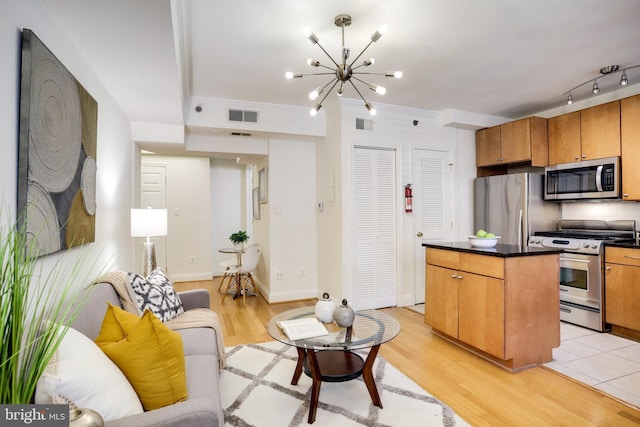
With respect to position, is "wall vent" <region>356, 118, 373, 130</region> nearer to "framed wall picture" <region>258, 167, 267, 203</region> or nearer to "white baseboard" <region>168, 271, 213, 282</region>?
"framed wall picture" <region>258, 167, 267, 203</region>

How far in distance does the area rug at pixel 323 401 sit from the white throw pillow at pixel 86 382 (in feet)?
3.21

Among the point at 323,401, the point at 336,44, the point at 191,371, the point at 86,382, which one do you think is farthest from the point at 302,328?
the point at 336,44

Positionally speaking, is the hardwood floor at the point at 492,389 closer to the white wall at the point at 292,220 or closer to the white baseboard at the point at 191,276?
the white wall at the point at 292,220

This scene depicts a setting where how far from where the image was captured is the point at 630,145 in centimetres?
344

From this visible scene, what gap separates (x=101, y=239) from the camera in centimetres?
269

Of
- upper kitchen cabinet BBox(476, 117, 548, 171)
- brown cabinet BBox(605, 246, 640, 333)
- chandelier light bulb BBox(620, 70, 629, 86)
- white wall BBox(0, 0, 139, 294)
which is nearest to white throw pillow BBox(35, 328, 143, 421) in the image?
white wall BBox(0, 0, 139, 294)

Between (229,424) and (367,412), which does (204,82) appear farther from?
(367,412)

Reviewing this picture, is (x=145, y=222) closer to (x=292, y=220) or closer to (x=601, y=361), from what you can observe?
(x=292, y=220)

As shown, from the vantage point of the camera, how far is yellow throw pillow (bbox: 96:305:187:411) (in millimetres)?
1291

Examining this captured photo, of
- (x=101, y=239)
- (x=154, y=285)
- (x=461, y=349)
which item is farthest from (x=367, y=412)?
(x=101, y=239)

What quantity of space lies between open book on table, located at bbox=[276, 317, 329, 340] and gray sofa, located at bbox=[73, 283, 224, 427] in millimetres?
439

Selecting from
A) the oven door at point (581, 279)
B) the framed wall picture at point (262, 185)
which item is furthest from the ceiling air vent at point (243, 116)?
the oven door at point (581, 279)

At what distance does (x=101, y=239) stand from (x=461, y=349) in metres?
3.17

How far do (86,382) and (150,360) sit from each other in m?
0.27
